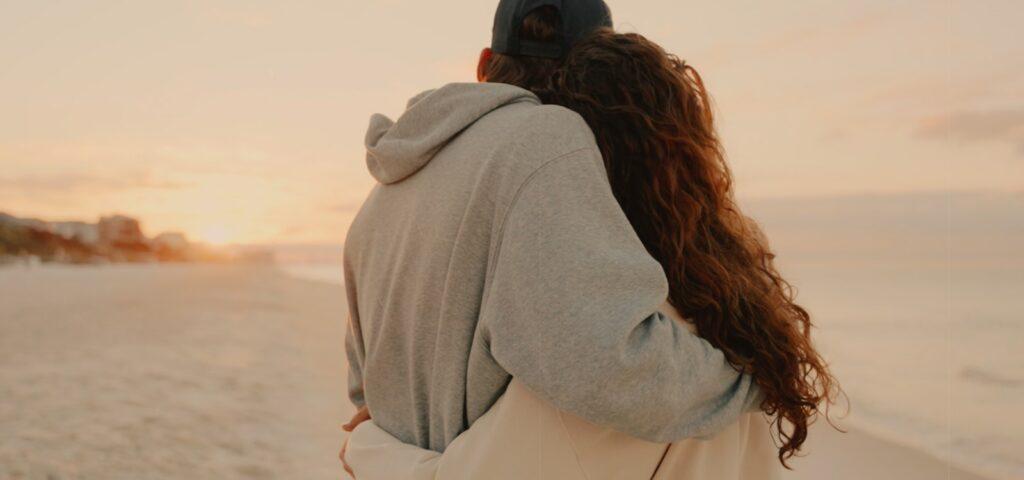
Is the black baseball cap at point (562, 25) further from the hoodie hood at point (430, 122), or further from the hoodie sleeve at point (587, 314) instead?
the hoodie sleeve at point (587, 314)

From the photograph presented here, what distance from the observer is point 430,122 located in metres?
1.67

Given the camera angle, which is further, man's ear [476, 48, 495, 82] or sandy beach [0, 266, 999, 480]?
sandy beach [0, 266, 999, 480]

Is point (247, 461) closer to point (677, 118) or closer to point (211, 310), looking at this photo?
point (677, 118)

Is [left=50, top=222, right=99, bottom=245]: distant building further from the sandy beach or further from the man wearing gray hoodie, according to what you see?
the man wearing gray hoodie

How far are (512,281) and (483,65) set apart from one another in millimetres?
648

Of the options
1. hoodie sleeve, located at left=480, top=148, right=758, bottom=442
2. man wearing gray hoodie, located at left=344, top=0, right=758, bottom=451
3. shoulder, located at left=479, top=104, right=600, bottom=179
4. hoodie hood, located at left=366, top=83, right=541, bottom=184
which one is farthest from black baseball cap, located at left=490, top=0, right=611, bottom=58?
hoodie sleeve, located at left=480, top=148, right=758, bottom=442

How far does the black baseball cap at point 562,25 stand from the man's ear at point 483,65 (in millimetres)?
68

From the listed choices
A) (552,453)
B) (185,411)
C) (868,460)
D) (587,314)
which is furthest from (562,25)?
(185,411)

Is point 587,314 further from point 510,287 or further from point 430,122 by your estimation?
point 430,122

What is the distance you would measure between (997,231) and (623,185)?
28543 millimetres

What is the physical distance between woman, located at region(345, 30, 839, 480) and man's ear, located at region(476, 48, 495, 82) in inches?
7.8

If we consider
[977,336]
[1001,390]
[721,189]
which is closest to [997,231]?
[977,336]

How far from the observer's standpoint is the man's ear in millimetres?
1858

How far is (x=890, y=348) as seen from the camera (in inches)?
453
